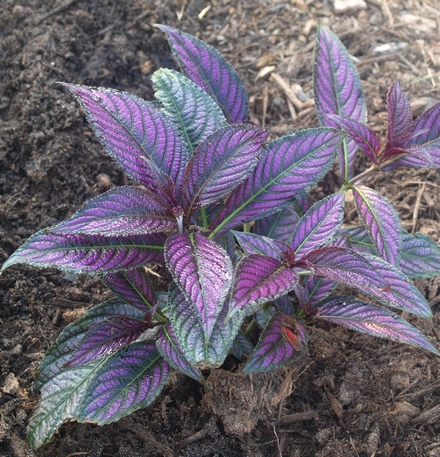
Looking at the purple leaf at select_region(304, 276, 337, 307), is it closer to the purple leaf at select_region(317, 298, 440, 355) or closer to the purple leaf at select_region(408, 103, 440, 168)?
the purple leaf at select_region(317, 298, 440, 355)

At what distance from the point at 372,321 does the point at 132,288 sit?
29.2 inches

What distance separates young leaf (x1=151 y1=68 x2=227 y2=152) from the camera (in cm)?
160

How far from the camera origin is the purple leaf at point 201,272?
46.8 inches

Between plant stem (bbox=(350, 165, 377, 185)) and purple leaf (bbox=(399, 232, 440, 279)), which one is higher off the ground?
plant stem (bbox=(350, 165, 377, 185))

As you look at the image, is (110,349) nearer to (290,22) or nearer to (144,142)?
(144,142)

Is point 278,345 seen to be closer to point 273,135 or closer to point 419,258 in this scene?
point 419,258

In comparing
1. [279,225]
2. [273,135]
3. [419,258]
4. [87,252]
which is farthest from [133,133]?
[273,135]

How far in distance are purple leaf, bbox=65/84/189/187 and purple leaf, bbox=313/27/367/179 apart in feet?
2.07

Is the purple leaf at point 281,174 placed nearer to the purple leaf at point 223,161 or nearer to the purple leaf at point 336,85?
the purple leaf at point 223,161

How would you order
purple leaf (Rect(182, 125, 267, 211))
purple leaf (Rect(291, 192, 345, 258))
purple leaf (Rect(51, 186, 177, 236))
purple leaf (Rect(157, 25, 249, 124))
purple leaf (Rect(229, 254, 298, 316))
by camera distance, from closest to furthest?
purple leaf (Rect(229, 254, 298, 316)) → purple leaf (Rect(51, 186, 177, 236)) → purple leaf (Rect(182, 125, 267, 211)) → purple leaf (Rect(291, 192, 345, 258)) → purple leaf (Rect(157, 25, 249, 124))

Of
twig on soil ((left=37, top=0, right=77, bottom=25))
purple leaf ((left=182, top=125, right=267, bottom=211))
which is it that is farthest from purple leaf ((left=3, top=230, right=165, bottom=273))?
twig on soil ((left=37, top=0, right=77, bottom=25))

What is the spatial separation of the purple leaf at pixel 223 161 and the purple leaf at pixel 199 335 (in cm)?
31

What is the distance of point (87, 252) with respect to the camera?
1.42 m

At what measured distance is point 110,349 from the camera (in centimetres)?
150
